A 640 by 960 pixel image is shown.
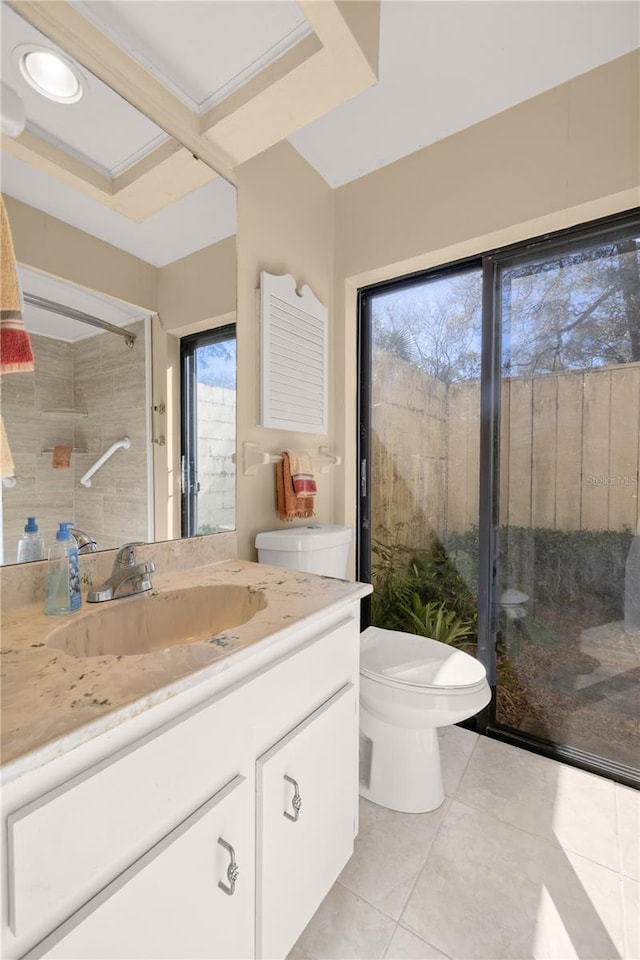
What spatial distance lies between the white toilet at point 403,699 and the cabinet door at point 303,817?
0.29 meters

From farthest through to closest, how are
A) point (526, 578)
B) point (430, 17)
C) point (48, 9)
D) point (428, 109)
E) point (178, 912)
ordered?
point (526, 578) < point (428, 109) < point (430, 17) < point (48, 9) < point (178, 912)

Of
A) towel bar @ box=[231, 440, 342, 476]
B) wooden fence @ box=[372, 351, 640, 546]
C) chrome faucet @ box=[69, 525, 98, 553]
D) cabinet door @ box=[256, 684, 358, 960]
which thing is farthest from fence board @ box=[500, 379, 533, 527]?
chrome faucet @ box=[69, 525, 98, 553]

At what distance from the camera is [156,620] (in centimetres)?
105

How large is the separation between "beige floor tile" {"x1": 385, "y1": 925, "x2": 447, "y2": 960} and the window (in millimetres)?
1158

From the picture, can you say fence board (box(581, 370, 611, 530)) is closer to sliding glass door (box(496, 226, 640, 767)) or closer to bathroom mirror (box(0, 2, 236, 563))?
sliding glass door (box(496, 226, 640, 767))

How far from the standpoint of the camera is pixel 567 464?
162cm

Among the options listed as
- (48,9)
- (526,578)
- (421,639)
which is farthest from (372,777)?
(48,9)

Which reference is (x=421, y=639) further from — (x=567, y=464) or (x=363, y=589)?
(x=567, y=464)

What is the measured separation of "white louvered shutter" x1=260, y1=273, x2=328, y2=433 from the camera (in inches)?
62.4

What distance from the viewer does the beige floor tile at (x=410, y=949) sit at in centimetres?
98

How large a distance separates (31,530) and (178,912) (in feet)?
2.54

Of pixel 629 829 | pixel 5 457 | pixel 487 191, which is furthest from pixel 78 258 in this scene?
pixel 629 829

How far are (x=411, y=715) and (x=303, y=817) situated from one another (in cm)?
51

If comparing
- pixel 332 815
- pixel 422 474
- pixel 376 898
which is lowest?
pixel 376 898
